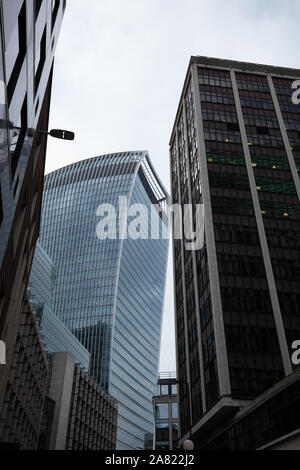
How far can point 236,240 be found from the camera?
65.9 metres

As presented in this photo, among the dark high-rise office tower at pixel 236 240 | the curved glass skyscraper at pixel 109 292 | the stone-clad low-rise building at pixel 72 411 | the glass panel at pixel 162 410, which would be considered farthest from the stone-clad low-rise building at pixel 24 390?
the curved glass skyscraper at pixel 109 292

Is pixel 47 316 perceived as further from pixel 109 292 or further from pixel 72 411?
pixel 109 292

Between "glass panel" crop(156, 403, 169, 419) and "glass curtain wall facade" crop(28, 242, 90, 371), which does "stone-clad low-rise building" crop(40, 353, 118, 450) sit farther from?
"glass panel" crop(156, 403, 169, 419)

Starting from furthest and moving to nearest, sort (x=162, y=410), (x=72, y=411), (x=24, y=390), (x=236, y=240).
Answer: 1. (x=162, y=410)
2. (x=72, y=411)
3. (x=236, y=240)
4. (x=24, y=390)

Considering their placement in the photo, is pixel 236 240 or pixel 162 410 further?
pixel 162 410

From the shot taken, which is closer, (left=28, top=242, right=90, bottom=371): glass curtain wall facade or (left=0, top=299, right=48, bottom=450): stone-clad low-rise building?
(left=0, top=299, right=48, bottom=450): stone-clad low-rise building

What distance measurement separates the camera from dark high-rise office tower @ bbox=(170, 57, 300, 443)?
181ft

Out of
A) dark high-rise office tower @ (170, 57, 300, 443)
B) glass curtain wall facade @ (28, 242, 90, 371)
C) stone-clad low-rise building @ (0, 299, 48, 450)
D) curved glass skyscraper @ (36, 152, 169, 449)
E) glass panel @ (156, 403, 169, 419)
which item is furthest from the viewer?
curved glass skyscraper @ (36, 152, 169, 449)

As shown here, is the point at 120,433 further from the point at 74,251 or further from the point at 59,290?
the point at 74,251

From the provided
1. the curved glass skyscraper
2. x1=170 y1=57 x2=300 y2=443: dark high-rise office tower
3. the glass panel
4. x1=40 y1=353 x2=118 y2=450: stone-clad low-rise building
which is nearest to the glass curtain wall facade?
x1=40 y1=353 x2=118 y2=450: stone-clad low-rise building

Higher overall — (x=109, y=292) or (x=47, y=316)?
(x=109, y=292)

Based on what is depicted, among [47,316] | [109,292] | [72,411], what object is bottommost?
[72,411]

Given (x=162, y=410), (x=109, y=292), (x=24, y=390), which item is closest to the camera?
(x=24, y=390)

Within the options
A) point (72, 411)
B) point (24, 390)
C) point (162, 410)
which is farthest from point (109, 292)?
point (24, 390)
